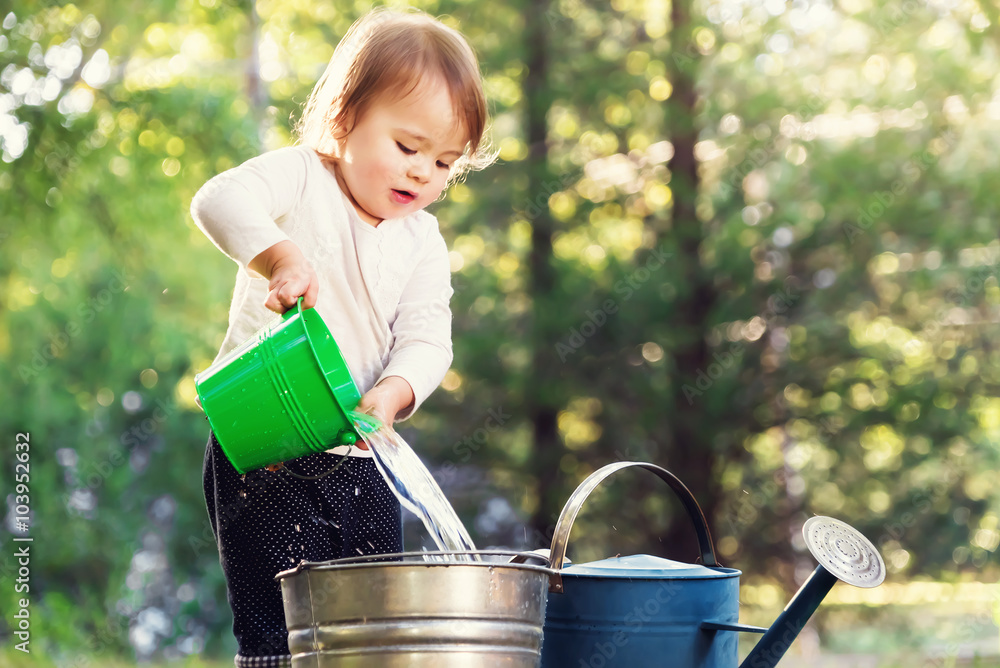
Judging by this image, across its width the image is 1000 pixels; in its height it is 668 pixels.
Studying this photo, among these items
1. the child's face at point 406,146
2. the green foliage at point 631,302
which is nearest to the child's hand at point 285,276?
the child's face at point 406,146

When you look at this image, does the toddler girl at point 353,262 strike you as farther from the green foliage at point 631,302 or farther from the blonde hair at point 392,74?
the green foliage at point 631,302

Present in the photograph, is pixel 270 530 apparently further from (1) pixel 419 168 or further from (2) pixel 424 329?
(1) pixel 419 168

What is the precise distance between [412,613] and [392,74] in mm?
968

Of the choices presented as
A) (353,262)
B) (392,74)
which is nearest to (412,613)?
(353,262)

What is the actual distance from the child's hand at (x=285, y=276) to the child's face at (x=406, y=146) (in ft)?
0.90

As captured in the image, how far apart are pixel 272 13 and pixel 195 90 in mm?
1864

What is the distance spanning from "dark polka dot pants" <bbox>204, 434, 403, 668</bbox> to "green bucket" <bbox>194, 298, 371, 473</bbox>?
0.21 meters

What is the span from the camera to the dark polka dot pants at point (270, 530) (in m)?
1.80

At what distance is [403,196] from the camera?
187cm

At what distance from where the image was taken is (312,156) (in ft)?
6.31

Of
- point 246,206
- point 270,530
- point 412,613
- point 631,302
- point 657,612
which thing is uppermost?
point 246,206

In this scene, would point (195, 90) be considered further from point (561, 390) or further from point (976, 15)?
point (976, 15)

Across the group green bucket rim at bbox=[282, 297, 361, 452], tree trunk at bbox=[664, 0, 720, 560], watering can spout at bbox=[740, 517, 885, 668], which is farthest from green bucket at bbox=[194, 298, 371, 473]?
tree trunk at bbox=[664, 0, 720, 560]

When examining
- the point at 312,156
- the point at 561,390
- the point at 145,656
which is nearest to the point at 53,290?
the point at 145,656
